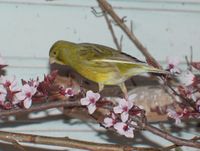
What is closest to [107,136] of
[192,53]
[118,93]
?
[118,93]

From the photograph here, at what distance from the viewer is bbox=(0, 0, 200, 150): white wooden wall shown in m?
1.63

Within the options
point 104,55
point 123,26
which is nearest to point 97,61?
point 104,55

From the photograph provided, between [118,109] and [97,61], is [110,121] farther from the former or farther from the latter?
[97,61]

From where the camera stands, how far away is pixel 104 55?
1.22 meters

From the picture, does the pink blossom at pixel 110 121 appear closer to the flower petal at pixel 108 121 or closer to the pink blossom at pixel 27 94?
the flower petal at pixel 108 121

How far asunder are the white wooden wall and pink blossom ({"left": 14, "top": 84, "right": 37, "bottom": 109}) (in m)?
0.55

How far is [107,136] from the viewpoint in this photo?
1.75m

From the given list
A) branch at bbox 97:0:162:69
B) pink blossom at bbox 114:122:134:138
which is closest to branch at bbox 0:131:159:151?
pink blossom at bbox 114:122:134:138

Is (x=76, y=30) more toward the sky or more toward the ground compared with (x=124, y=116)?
more toward the sky

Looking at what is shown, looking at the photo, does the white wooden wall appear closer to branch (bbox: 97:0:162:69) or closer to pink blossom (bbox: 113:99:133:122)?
branch (bbox: 97:0:162:69)

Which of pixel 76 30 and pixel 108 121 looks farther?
pixel 76 30

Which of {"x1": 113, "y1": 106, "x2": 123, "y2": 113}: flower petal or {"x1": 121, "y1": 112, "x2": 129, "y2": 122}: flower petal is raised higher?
{"x1": 113, "y1": 106, "x2": 123, "y2": 113}: flower petal

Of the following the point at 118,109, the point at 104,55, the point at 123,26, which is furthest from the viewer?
the point at 123,26

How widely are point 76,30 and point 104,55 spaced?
0.47 m
